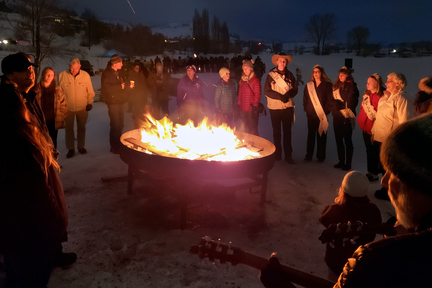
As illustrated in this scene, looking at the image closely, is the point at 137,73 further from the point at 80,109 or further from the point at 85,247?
the point at 85,247

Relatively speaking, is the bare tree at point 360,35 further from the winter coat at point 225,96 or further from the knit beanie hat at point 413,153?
the knit beanie hat at point 413,153

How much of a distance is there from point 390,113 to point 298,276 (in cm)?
458

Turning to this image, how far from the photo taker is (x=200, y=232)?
4.23 meters

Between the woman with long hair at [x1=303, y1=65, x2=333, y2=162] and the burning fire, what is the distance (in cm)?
226

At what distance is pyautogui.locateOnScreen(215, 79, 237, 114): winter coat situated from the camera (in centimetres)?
775

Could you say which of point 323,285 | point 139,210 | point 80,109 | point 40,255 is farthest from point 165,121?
point 323,285

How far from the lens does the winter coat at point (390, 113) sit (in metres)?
5.21

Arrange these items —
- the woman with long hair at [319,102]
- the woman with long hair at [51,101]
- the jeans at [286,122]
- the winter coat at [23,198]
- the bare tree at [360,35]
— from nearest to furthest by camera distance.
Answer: the winter coat at [23,198], the woman with long hair at [51,101], the woman with long hair at [319,102], the jeans at [286,122], the bare tree at [360,35]

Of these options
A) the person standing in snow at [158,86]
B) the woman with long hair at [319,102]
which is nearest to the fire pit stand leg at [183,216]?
the woman with long hair at [319,102]

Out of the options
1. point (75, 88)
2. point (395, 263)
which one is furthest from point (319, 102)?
point (395, 263)

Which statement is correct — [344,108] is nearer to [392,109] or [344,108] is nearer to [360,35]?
[392,109]

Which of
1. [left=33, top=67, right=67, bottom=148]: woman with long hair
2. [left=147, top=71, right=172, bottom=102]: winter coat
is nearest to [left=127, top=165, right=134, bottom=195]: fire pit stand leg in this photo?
[left=33, top=67, right=67, bottom=148]: woman with long hair

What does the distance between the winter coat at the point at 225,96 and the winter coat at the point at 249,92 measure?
395 millimetres

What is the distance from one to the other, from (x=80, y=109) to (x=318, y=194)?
5.36 m
